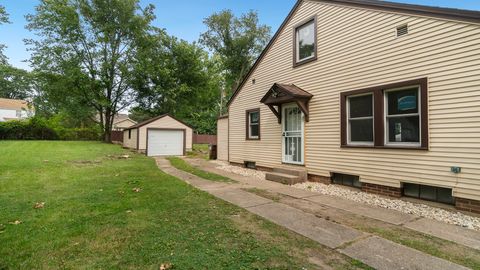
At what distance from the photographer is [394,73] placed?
5.71 m

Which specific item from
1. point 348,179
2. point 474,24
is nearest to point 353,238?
point 348,179

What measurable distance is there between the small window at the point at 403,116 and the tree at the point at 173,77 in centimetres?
2639

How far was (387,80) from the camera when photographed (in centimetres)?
583

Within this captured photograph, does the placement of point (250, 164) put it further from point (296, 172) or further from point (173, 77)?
point (173, 77)

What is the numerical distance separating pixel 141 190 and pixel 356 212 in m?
4.88

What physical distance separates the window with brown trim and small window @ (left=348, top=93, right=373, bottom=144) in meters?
4.12

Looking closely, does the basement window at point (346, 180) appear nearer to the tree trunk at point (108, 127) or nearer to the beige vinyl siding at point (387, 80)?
the beige vinyl siding at point (387, 80)

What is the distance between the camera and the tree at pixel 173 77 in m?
28.9

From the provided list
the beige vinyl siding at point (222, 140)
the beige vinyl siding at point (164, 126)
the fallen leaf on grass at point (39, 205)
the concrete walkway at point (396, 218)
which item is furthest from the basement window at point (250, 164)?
the beige vinyl siding at point (164, 126)

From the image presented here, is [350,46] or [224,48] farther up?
[224,48]

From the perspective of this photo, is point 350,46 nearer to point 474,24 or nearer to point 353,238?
point 474,24

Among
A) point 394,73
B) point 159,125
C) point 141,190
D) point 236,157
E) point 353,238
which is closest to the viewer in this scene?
point 353,238

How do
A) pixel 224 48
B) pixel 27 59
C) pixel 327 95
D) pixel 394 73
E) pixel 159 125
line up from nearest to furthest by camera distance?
pixel 394 73
pixel 327 95
pixel 159 125
pixel 27 59
pixel 224 48

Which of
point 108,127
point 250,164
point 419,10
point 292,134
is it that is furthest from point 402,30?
point 108,127
